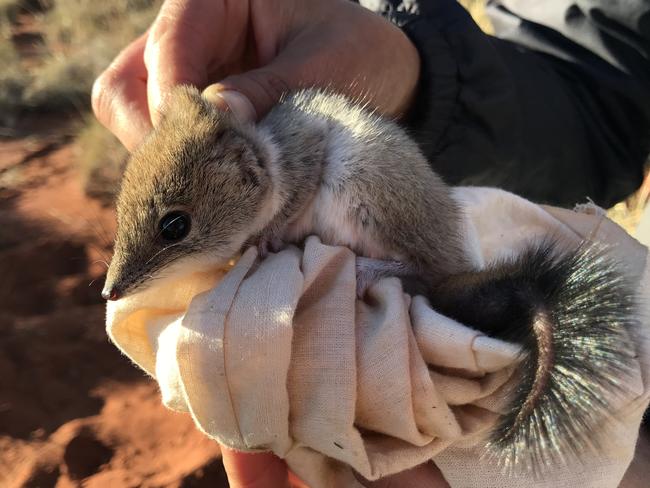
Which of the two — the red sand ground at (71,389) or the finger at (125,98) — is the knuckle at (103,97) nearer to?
the finger at (125,98)

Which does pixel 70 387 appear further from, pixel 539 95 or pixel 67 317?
pixel 539 95

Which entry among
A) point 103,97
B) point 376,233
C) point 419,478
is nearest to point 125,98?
point 103,97

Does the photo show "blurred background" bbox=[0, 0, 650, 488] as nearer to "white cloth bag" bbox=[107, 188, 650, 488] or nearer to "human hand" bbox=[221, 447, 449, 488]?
"white cloth bag" bbox=[107, 188, 650, 488]

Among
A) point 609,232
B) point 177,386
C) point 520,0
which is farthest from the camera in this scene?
point 520,0

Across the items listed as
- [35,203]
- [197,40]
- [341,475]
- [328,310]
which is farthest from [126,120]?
[35,203]

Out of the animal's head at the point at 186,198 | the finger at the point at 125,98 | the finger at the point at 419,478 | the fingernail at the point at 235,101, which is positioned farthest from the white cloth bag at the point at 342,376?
the finger at the point at 125,98

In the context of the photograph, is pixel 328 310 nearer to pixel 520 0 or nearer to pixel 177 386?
pixel 177 386
